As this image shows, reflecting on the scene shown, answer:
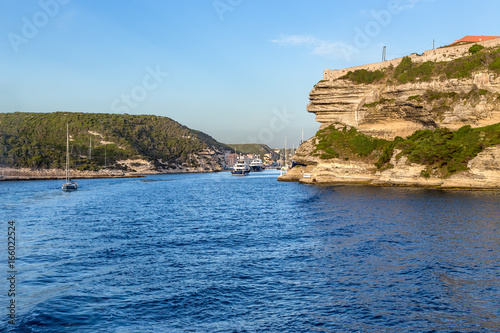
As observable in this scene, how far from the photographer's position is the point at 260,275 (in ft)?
51.5

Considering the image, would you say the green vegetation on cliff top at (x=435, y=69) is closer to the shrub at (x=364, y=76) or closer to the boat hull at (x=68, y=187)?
the shrub at (x=364, y=76)

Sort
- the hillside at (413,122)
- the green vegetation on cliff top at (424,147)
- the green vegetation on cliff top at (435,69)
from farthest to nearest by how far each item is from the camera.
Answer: the green vegetation on cliff top at (435,69) → the hillside at (413,122) → the green vegetation on cliff top at (424,147)

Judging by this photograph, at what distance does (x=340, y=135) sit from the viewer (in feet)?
257

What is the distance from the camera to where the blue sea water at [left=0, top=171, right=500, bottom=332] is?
37.3 ft

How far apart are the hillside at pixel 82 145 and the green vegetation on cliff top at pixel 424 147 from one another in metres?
95.1

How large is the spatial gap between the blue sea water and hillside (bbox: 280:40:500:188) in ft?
97.2

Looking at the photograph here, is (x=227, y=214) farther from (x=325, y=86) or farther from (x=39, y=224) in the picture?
(x=325, y=86)

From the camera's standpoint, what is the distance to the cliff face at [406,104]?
61.7 m

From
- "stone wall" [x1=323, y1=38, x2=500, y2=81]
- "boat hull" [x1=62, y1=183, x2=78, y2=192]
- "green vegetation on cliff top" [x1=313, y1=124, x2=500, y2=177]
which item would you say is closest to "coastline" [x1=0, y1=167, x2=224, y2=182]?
"boat hull" [x1=62, y1=183, x2=78, y2=192]

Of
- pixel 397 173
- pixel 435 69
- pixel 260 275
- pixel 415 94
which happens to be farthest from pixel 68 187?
pixel 435 69

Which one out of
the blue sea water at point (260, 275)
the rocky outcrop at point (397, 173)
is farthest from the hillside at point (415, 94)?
the blue sea water at point (260, 275)

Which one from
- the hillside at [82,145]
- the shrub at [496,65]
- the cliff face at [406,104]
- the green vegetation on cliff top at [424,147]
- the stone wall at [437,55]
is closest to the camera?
the green vegetation on cliff top at [424,147]

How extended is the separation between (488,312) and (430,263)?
217 inches

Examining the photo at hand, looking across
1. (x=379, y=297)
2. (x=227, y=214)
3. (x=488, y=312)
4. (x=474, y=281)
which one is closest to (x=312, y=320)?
(x=379, y=297)
